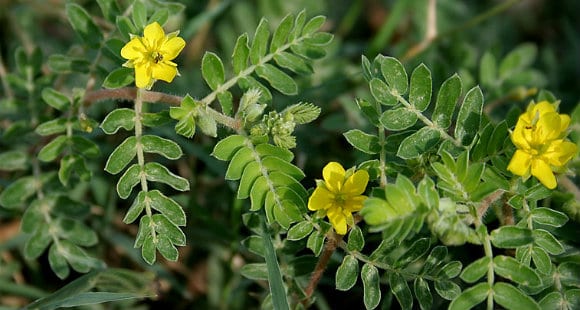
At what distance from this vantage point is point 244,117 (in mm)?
2307

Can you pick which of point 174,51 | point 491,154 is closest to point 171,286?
point 174,51

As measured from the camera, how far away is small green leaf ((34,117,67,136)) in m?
2.65

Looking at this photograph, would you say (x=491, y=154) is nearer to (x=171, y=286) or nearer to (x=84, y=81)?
(x=171, y=286)

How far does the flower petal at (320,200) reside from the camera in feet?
7.25

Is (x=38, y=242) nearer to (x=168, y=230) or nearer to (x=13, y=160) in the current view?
(x=13, y=160)

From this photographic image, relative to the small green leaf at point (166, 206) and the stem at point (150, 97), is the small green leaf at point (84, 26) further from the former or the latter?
the small green leaf at point (166, 206)

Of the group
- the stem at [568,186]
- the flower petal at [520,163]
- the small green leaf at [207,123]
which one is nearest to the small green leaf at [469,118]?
the flower petal at [520,163]

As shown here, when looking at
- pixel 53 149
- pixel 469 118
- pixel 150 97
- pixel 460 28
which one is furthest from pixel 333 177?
pixel 460 28

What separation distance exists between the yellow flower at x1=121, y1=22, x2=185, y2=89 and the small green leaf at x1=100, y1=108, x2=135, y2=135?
0.16m

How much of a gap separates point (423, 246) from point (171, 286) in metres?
1.37

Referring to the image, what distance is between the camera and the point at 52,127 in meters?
2.67

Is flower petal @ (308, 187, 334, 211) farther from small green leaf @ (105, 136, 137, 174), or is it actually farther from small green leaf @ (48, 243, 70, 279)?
small green leaf @ (48, 243, 70, 279)

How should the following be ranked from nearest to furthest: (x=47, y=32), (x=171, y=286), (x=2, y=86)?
1. (x=171, y=286)
2. (x=2, y=86)
3. (x=47, y=32)

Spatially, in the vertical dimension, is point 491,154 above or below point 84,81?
below
